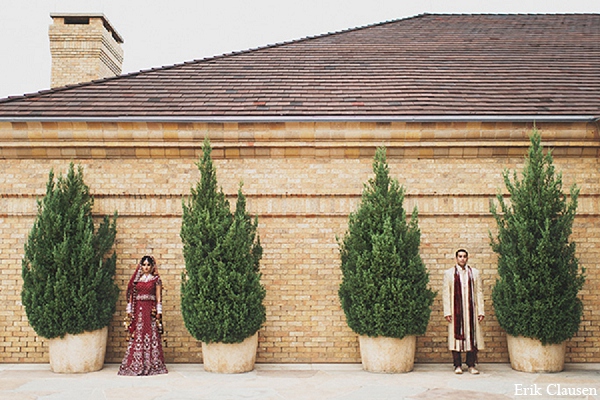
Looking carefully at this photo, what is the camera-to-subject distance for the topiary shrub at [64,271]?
7766 millimetres

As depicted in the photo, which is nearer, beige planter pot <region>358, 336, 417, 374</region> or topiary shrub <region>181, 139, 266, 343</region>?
topiary shrub <region>181, 139, 266, 343</region>

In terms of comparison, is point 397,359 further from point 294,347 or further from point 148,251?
point 148,251

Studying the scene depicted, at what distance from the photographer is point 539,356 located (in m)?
7.88

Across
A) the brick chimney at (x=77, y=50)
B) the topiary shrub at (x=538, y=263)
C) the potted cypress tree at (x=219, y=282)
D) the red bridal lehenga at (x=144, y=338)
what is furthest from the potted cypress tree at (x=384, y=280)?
the brick chimney at (x=77, y=50)

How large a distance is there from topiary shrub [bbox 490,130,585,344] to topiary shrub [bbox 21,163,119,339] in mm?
5680

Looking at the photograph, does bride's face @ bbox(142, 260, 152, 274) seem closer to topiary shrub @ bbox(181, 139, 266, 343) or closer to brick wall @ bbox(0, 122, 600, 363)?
topiary shrub @ bbox(181, 139, 266, 343)

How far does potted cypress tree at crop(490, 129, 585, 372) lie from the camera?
25.3ft

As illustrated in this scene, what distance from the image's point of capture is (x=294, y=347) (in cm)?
856

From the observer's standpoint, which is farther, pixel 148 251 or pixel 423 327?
pixel 148 251

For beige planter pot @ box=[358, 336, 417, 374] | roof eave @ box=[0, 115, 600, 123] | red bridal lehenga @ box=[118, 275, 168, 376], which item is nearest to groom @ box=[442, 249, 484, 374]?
beige planter pot @ box=[358, 336, 417, 374]

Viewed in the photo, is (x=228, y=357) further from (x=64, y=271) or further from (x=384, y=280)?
(x=64, y=271)

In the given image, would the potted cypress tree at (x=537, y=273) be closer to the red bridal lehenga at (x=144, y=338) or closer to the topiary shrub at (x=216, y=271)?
the topiary shrub at (x=216, y=271)

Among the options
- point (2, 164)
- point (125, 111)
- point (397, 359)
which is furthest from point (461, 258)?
point (2, 164)

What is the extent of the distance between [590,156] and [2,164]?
9082 mm
